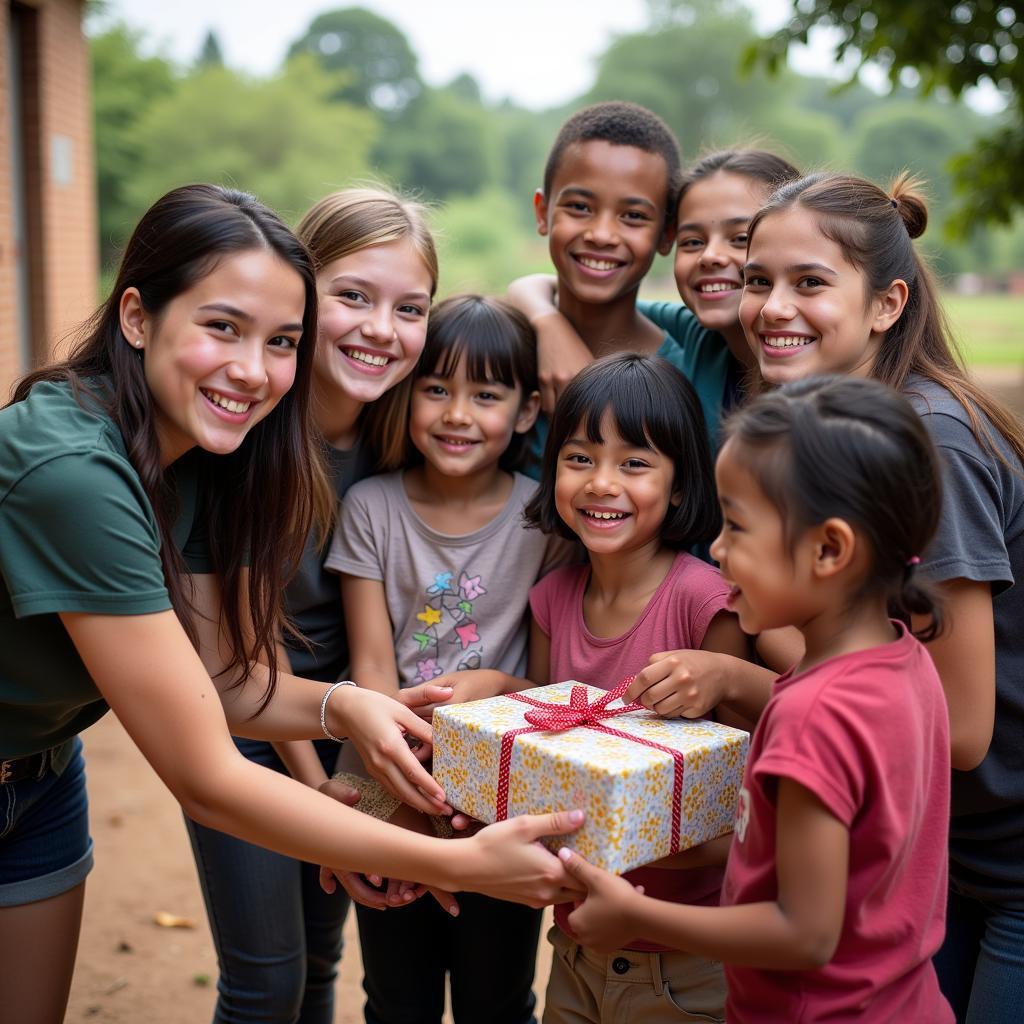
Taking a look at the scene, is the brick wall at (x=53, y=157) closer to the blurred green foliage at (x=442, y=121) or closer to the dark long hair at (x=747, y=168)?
the dark long hair at (x=747, y=168)

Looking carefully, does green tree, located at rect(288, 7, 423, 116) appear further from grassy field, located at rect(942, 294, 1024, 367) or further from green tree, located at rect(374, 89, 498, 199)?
grassy field, located at rect(942, 294, 1024, 367)

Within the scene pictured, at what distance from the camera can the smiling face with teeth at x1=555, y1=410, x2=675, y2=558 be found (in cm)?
225

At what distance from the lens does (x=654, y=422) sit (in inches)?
89.5

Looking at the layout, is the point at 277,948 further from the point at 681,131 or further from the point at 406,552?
the point at 681,131

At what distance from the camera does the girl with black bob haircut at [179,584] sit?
5.86 feet

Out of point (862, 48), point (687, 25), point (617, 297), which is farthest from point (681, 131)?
point (617, 297)

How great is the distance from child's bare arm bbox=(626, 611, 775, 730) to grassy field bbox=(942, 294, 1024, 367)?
42.5 ft

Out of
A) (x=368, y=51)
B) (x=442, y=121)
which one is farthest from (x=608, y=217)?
(x=368, y=51)

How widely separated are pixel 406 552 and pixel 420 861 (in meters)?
0.89

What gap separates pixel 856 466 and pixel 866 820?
49cm

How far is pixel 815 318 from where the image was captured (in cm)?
206

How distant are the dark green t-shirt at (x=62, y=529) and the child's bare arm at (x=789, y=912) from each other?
968 millimetres

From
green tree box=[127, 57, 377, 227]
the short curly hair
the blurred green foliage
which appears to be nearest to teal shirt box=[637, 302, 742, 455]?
the short curly hair

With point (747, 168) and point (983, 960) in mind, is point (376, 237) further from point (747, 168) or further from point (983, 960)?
point (983, 960)
